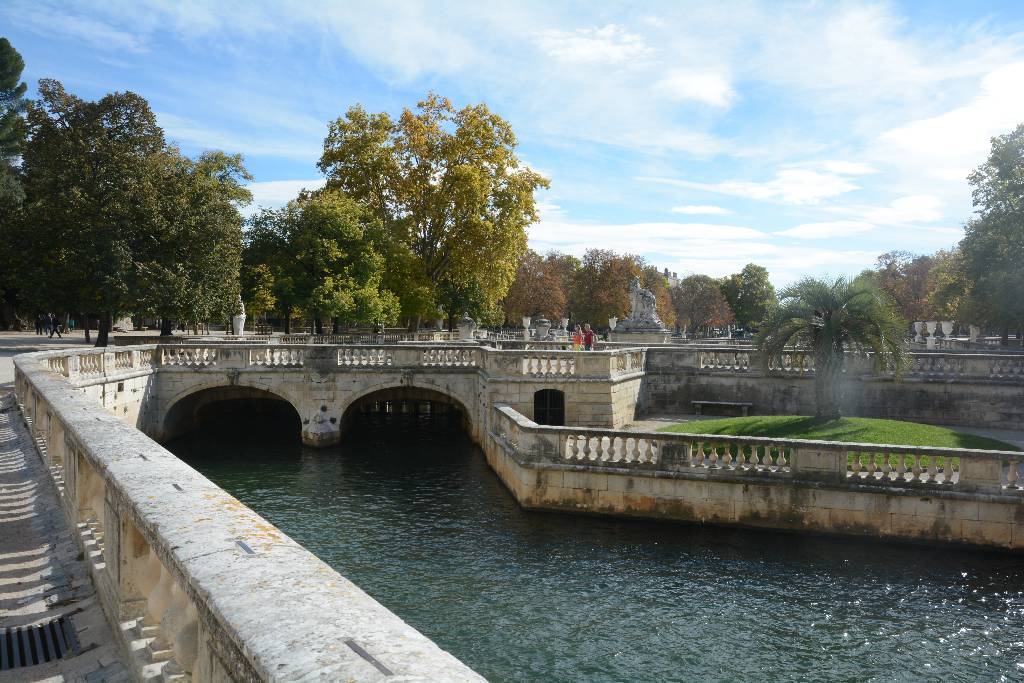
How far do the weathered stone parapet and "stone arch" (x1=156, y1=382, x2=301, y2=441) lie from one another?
12.8m

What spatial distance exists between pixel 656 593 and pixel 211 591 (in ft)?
42.0

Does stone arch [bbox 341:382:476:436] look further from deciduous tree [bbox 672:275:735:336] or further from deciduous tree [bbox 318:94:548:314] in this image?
deciduous tree [bbox 672:275:735:336]

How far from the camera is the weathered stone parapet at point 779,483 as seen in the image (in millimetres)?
15766

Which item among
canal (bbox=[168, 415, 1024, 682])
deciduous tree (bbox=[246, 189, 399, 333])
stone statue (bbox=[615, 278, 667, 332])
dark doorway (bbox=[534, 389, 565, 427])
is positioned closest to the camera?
canal (bbox=[168, 415, 1024, 682])

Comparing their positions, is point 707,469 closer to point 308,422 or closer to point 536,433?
point 536,433

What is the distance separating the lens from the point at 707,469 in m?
17.8

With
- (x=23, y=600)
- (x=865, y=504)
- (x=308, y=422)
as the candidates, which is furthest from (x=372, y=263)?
(x=23, y=600)

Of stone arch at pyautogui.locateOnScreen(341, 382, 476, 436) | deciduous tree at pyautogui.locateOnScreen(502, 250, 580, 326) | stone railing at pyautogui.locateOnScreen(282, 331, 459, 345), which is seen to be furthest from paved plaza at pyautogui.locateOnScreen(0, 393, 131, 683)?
deciduous tree at pyautogui.locateOnScreen(502, 250, 580, 326)

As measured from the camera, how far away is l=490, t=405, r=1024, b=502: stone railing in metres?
15.8

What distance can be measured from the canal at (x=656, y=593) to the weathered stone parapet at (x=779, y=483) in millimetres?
417

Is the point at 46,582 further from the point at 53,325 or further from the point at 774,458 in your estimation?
the point at 53,325

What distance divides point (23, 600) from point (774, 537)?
14860 mm

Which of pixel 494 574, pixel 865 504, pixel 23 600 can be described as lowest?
pixel 494 574

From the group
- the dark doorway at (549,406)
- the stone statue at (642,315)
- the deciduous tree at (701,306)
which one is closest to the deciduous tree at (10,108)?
the stone statue at (642,315)
